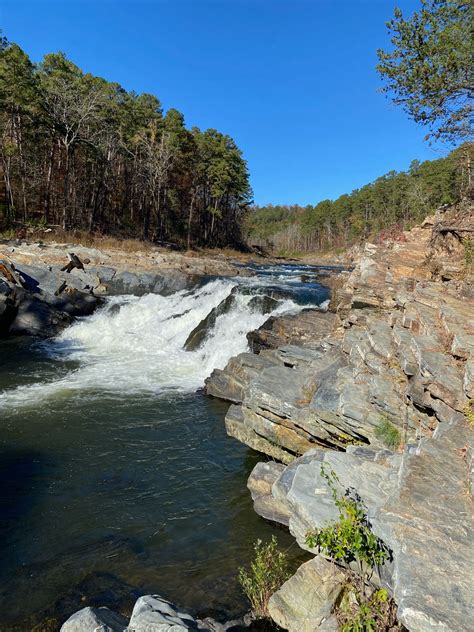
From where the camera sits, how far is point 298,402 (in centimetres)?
848

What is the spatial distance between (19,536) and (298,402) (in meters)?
5.66

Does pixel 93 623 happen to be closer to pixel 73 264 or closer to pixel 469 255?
pixel 469 255

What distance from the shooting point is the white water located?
13.0m

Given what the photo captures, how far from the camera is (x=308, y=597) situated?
14.7 feet

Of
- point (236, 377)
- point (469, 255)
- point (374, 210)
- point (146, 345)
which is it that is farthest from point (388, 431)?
point (374, 210)

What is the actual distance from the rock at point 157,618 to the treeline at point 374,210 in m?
42.5

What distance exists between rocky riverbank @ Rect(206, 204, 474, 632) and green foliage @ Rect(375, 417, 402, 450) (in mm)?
17

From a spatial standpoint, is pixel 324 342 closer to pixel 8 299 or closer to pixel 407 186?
pixel 8 299

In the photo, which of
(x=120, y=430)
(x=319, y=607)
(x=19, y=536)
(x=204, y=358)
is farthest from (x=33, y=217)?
(x=319, y=607)

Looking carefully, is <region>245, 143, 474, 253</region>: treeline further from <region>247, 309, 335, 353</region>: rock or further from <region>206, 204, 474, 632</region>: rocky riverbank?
<region>206, 204, 474, 632</region>: rocky riverbank

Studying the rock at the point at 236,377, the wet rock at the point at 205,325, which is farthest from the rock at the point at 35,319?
the rock at the point at 236,377

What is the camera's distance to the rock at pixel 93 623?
12.1 feet

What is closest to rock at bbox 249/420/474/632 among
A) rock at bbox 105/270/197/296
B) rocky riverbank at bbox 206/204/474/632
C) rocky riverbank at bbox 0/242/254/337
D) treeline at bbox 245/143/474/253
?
rocky riverbank at bbox 206/204/474/632

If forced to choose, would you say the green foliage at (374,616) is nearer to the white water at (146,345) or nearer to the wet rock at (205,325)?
the white water at (146,345)
